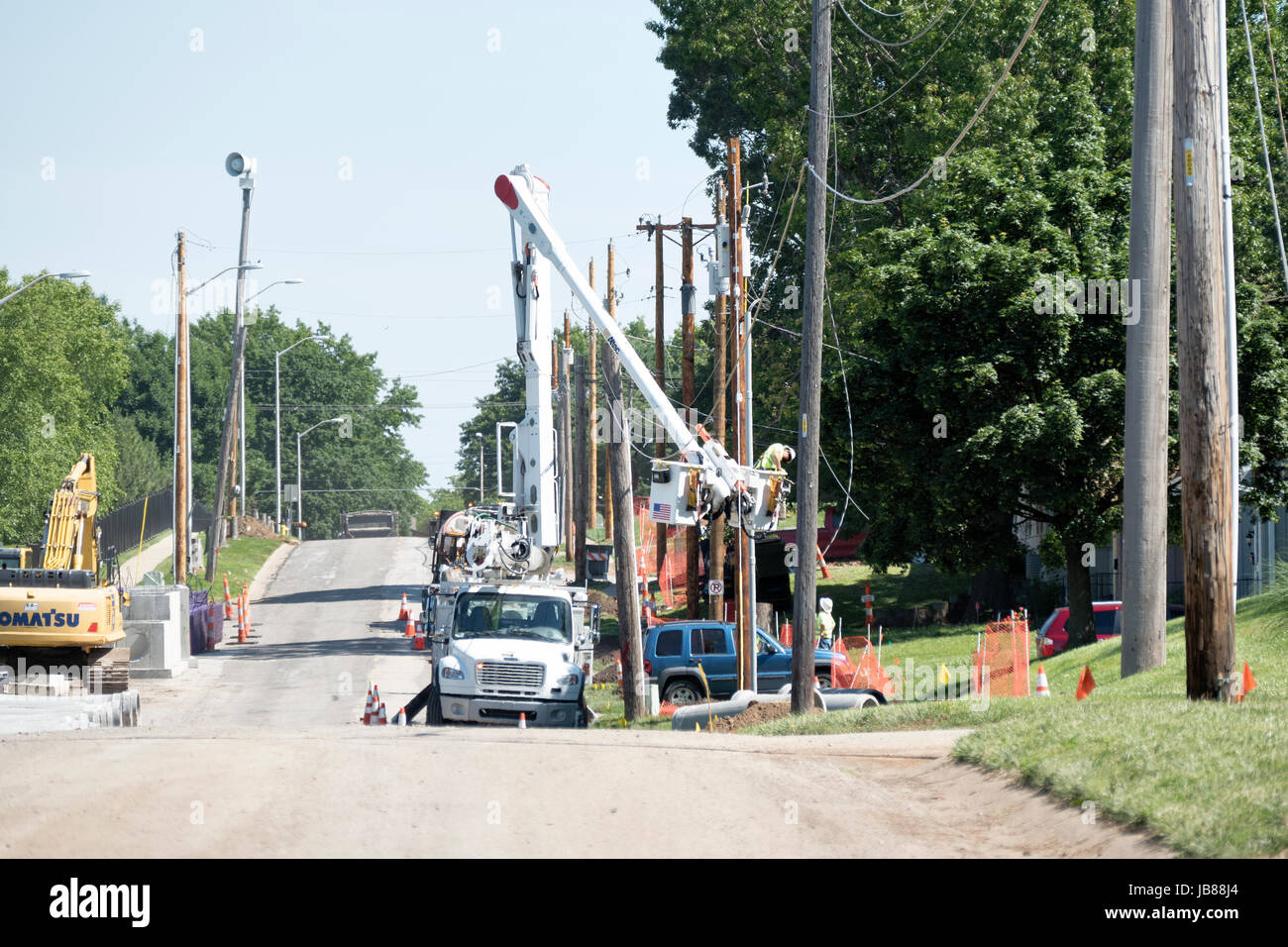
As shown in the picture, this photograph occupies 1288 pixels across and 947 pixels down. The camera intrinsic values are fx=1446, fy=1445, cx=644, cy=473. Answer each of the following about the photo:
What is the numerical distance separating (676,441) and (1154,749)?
11.2m

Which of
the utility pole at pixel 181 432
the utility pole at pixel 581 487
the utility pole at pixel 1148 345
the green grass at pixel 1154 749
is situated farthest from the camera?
the utility pole at pixel 581 487

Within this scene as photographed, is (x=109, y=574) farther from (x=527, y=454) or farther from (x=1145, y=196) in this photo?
(x=1145, y=196)

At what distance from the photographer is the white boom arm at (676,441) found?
63.4 ft

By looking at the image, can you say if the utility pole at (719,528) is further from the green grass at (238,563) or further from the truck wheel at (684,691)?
the green grass at (238,563)

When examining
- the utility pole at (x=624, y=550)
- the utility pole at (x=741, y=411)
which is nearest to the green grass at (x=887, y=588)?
the utility pole at (x=741, y=411)

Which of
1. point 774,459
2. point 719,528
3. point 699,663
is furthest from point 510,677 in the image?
point 719,528

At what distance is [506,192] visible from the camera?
→ 2264 cm

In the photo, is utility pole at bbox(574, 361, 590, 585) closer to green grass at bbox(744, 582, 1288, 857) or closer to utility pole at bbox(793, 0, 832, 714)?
utility pole at bbox(793, 0, 832, 714)

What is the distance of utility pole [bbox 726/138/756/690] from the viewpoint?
24875 millimetres

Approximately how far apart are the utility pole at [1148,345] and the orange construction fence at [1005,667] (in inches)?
239

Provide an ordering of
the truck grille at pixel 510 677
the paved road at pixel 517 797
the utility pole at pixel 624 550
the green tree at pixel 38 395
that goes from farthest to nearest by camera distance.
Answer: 1. the green tree at pixel 38 395
2. the utility pole at pixel 624 550
3. the truck grille at pixel 510 677
4. the paved road at pixel 517 797

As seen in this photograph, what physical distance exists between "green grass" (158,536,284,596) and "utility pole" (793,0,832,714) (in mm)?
31885

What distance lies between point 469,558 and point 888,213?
21.9 meters

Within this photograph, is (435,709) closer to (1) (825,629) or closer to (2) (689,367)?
(1) (825,629)
